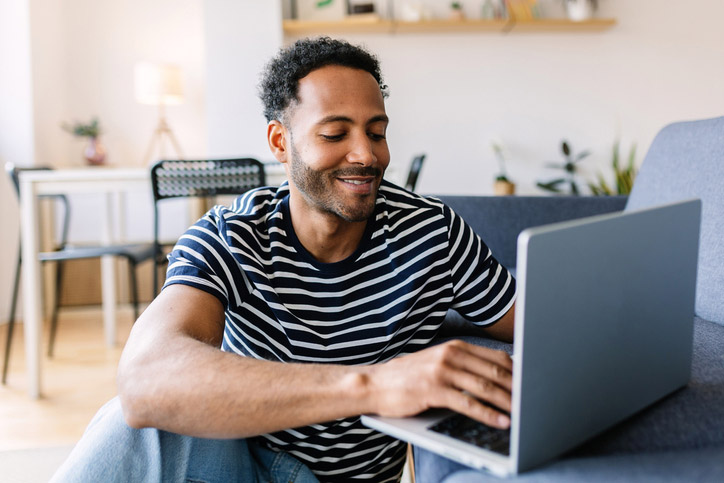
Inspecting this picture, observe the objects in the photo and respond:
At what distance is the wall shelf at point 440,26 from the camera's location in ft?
12.1

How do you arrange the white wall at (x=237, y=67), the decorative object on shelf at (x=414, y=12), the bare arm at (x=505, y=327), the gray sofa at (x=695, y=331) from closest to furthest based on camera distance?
the gray sofa at (x=695, y=331)
the bare arm at (x=505, y=327)
the white wall at (x=237, y=67)
the decorative object on shelf at (x=414, y=12)

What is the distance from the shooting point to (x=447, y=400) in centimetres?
63

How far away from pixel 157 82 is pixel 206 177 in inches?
66.1

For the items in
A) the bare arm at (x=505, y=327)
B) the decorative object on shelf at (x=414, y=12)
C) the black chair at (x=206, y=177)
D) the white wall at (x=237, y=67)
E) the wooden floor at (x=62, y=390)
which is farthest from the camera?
the decorative object on shelf at (x=414, y=12)

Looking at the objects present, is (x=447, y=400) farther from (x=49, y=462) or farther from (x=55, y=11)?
(x=55, y=11)

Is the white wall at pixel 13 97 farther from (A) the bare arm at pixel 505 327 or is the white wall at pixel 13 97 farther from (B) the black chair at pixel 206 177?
(A) the bare arm at pixel 505 327

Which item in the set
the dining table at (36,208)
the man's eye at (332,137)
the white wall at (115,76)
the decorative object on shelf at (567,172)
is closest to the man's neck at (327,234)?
the man's eye at (332,137)

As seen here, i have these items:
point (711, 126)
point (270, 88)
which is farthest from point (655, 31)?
point (270, 88)

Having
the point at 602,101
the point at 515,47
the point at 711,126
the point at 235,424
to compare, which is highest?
the point at 515,47

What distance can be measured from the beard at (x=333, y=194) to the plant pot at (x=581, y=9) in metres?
3.22

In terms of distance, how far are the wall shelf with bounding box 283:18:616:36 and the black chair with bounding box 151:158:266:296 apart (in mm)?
1616

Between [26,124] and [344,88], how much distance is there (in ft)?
10.7

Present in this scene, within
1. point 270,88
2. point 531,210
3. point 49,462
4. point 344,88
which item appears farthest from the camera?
point 531,210

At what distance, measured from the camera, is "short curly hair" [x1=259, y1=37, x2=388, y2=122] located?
42.6 inches
